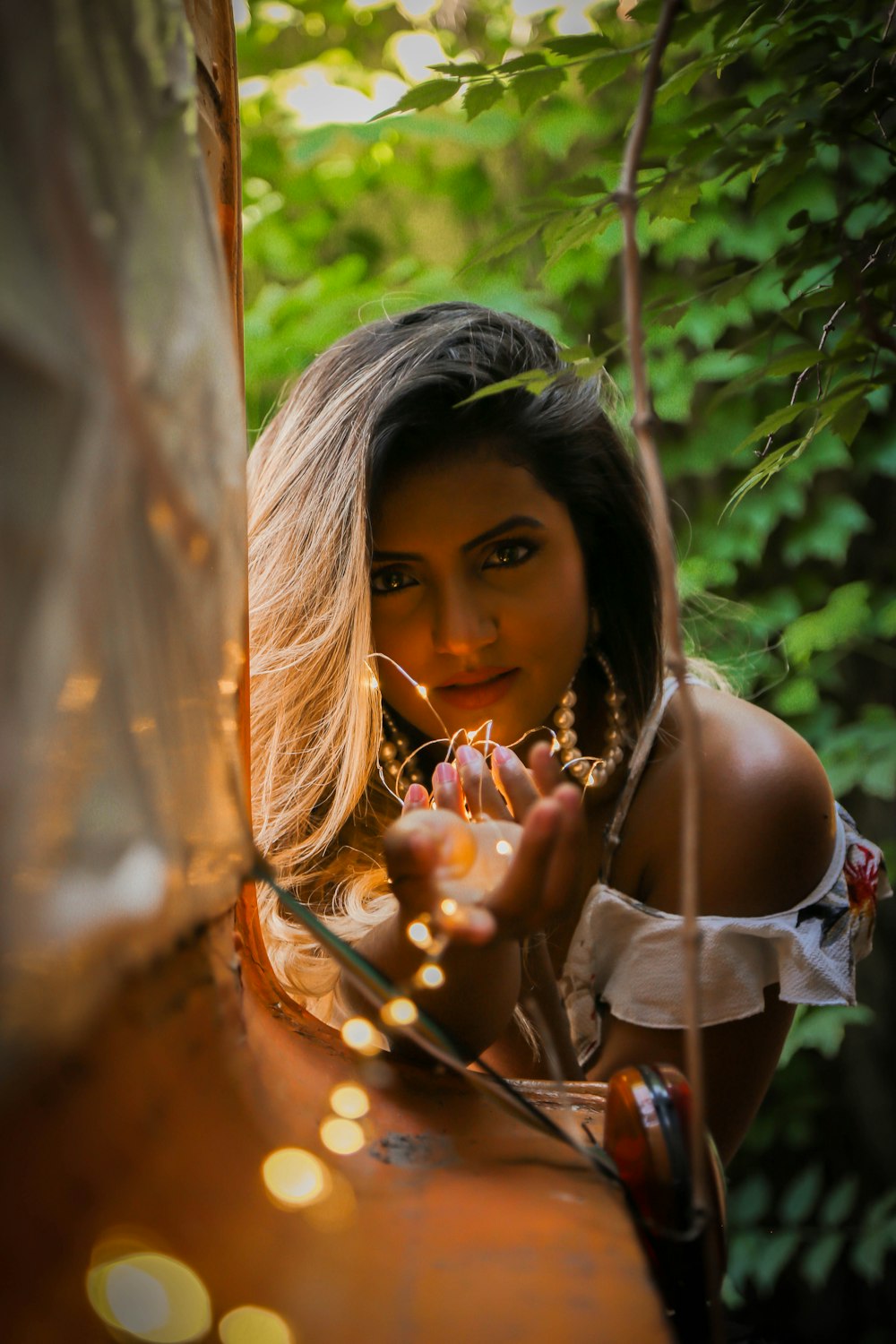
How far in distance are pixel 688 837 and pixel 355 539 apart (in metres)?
0.58

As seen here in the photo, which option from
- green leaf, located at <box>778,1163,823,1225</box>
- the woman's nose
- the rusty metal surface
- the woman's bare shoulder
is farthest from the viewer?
green leaf, located at <box>778,1163,823,1225</box>

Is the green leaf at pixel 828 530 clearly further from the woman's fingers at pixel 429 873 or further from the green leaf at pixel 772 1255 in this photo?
the woman's fingers at pixel 429 873

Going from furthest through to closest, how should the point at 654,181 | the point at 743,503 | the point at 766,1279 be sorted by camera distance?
1. the point at 743,503
2. the point at 766,1279
3. the point at 654,181

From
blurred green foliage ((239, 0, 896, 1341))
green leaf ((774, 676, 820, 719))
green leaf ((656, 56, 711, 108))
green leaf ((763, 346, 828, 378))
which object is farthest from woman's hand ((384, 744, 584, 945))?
green leaf ((774, 676, 820, 719))

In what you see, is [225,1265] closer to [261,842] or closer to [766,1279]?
[261,842]

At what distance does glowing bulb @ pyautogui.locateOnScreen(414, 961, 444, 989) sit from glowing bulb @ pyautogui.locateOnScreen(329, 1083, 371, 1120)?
6cm

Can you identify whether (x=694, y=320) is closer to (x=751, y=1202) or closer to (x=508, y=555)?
(x=508, y=555)

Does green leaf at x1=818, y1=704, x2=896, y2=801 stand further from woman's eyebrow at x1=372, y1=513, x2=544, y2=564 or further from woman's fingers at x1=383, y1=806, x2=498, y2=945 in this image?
woman's fingers at x1=383, y1=806, x2=498, y2=945

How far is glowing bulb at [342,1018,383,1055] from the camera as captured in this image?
569 mm

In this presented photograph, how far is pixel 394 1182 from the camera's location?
18.1 inches

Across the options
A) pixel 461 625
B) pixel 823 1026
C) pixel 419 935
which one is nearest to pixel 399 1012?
pixel 419 935

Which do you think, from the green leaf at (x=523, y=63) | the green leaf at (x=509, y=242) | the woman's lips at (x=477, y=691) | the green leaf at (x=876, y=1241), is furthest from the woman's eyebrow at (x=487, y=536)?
the green leaf at (x=876, y=1241)

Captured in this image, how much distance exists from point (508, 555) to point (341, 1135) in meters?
0.57

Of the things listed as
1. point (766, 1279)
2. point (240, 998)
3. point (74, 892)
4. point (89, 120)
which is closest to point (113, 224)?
point (89, 120)
